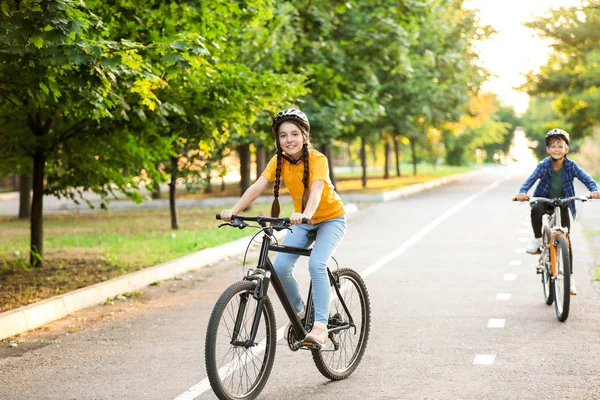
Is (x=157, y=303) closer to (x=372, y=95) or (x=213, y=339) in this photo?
(x=213, y=339)

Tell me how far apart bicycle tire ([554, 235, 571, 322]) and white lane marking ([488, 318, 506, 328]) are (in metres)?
0.50

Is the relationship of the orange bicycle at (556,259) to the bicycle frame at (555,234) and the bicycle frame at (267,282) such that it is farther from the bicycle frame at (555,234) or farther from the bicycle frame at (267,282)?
the bicycle frame at (267,282)

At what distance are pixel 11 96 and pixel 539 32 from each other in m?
36.0

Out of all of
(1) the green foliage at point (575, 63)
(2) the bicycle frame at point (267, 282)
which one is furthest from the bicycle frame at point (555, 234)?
(1) the green foliage at point (575, 63)

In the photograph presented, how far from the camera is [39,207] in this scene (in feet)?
45.8

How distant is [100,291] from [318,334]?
5.18 metres

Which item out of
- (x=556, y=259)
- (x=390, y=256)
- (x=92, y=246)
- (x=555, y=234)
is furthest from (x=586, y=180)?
(x=92, y=246)

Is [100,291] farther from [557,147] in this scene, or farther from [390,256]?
[390,256]

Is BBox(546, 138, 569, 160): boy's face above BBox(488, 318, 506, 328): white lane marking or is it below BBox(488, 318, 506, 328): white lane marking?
above

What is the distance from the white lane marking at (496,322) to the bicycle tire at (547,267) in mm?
765

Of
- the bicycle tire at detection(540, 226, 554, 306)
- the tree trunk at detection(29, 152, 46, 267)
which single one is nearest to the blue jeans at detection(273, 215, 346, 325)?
the bicycle tire at detection(540, 226, 554, 306)

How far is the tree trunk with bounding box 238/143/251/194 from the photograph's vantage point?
28734 mm

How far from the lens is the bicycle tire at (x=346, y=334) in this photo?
6.88 m

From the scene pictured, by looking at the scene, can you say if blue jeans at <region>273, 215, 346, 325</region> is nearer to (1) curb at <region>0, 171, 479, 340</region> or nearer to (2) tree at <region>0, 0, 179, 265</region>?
(2) tree at <region>0, 0, 179, 265</region>
